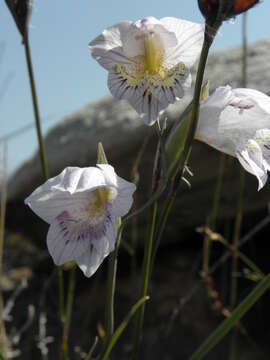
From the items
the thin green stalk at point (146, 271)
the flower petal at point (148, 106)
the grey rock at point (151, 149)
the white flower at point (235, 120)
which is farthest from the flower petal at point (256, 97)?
the grey rock at point (151, 149)

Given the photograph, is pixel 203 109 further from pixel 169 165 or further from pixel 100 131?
pixel 100 131

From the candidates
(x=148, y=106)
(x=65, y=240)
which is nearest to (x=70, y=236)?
(x=65, y=240)

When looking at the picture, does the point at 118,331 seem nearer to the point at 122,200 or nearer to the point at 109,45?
the point at 122,200

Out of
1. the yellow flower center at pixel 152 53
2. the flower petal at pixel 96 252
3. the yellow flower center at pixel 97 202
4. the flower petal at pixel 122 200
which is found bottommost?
the flower petal at pixel 96 252

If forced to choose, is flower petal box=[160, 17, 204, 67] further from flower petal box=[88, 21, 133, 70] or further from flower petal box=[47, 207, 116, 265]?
flower petal box=[47, 207, 116, 265]

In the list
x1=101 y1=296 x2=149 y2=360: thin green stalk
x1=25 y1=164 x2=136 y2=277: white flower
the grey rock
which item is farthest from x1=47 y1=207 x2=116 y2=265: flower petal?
the grey rock

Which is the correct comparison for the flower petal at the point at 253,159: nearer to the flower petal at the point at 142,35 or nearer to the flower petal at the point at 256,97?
the flower petal at the point at 256,97

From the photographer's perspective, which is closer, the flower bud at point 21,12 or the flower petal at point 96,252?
the flower petal at point 96,252
